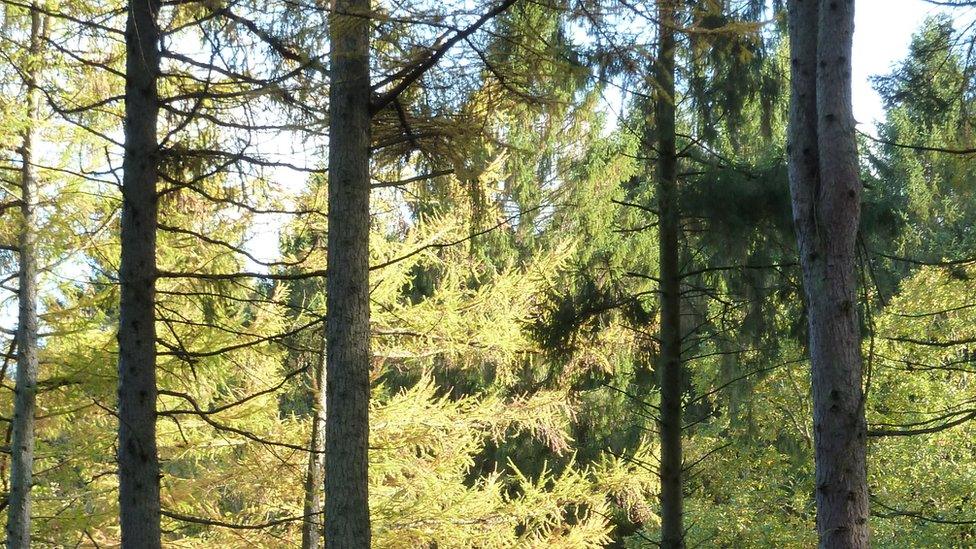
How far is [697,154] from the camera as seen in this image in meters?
7.62

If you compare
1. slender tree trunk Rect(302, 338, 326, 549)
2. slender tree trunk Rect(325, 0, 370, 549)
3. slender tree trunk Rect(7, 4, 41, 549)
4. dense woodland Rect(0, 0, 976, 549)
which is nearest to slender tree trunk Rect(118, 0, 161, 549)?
dense woodland Rect(0, 0, 976, 549)

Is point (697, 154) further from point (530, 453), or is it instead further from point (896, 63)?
point (530, 453)

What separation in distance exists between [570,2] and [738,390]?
23.6ft

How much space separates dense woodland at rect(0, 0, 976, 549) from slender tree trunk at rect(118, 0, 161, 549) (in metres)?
0.02

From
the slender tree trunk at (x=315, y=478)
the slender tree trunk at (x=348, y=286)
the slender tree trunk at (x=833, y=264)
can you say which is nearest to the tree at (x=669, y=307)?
the slender tree trunk at (x=833, y=264)

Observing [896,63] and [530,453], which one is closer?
[896,63]

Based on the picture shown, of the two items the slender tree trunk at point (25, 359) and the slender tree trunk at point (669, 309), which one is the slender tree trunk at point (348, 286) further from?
the slender tree trunk at point (25, 359)

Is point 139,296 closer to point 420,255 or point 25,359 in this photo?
point 25,359

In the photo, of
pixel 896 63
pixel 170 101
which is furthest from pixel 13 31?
pixel 896 63

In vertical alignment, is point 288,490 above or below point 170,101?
below

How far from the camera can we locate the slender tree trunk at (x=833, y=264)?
4.15m

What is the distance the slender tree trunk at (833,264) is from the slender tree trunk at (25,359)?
6052mm

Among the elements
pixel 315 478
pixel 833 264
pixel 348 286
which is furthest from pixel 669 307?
pixel 315 478

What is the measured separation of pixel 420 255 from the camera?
8.69 metres
